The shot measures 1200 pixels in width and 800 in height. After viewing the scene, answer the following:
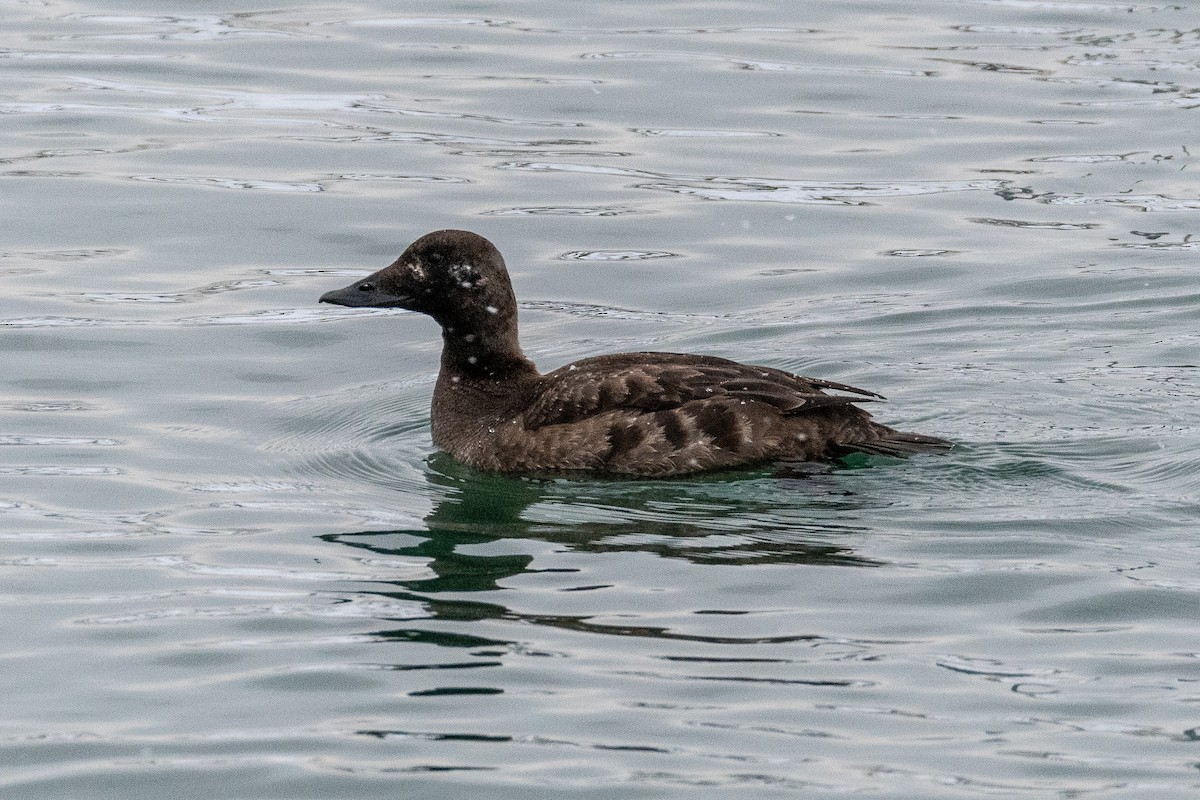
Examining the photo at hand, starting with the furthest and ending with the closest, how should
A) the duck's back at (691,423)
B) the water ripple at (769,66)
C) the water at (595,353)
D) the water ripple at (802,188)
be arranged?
the water ripple at (769,66) → the water ripple at (802,188) → the duck's back at (691,423) → the water at (595,353)

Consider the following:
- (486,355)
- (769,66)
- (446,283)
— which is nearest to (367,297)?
(446,283)

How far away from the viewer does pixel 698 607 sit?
7.43 m

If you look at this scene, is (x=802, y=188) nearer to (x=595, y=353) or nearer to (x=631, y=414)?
(x=595, y=353)

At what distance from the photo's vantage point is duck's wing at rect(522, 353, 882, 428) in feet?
30.1

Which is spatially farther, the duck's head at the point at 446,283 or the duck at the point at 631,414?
the duck's head at the point at 446,283

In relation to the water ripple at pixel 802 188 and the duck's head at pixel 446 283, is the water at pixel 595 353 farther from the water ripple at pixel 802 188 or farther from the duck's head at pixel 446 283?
the duck's head at pixel 446 283

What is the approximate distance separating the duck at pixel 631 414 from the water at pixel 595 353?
15 centimetres

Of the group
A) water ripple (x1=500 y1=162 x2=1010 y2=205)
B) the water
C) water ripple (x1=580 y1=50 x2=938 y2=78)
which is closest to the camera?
the water

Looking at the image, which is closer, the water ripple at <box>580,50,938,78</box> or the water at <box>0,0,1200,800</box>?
the water at <box>0,0,1200,800</box>

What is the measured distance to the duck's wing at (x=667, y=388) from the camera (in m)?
9.19

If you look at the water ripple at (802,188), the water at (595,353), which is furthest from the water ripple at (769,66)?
the water ripple at (802,188)

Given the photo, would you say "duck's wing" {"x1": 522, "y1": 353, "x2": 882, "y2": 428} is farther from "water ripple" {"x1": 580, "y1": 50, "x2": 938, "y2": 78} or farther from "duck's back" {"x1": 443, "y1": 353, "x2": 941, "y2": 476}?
"water ripple" {"x1": 580, "y1": 50, "x2": 938, "y2": 78}

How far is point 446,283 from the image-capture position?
9.97 m

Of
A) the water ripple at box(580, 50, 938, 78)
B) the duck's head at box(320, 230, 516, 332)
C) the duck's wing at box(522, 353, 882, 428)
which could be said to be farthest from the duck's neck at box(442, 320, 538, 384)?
the water ripple at box(580, 50, 938, 78)
